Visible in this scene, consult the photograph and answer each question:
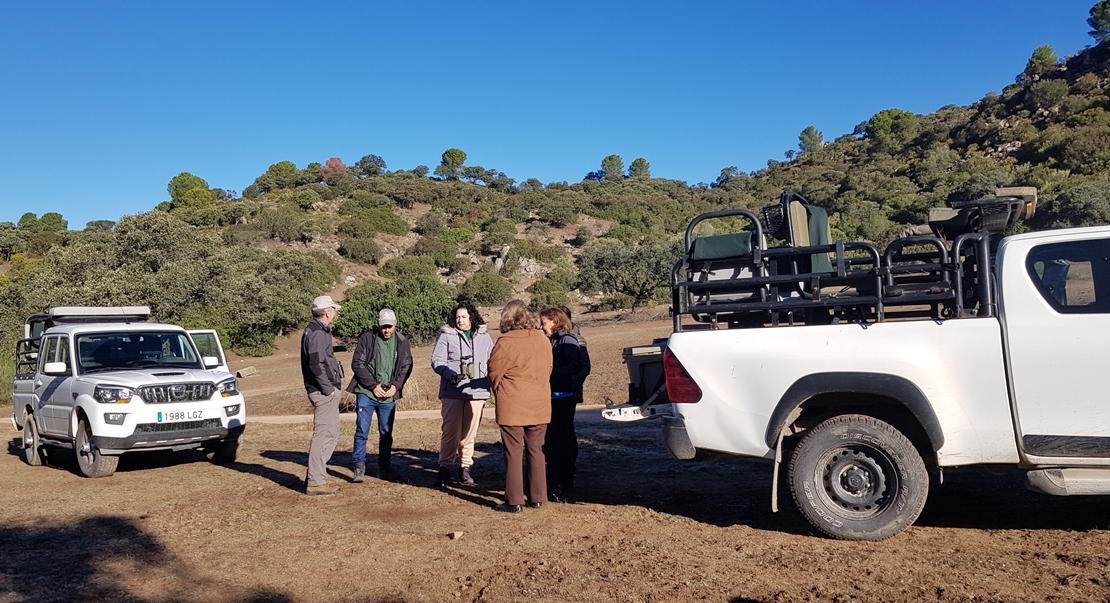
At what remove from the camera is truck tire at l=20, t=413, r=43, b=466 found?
10875 millimetres

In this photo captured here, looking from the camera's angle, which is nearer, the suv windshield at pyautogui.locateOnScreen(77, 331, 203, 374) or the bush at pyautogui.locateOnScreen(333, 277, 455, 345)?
the suv windshield at pyautogui.locateOnScreen(77, 331, 203, 374)

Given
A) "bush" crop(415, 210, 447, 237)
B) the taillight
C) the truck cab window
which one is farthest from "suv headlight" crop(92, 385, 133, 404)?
"bush" crop(415, 210, 447, 237)

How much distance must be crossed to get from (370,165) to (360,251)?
1560 inches

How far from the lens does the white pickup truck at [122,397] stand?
9.30 meters

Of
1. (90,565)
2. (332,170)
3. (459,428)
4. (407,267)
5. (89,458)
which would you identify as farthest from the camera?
(332,170)

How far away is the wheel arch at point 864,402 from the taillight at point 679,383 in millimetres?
558

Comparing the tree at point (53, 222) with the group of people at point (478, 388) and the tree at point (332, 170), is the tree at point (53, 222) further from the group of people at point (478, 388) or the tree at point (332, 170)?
the group of people at point (478, 388)

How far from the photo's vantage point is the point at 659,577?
494 centimetres

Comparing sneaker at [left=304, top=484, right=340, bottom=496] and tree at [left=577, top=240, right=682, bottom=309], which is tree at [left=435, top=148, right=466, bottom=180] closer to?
tree at [left=577, top=240, right=682, bottom=309]

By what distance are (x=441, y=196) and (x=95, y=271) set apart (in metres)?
40.9

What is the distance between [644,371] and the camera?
23.2 feet

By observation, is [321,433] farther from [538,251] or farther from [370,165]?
[370,165]

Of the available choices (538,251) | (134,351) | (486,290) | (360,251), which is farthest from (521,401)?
(360,251)

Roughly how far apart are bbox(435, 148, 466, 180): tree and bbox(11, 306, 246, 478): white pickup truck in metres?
82.0
